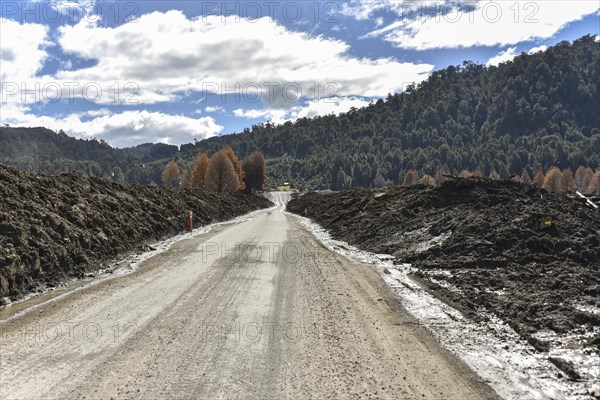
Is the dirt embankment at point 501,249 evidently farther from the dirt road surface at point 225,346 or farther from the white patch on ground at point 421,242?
the dirt road surface at point 225,346

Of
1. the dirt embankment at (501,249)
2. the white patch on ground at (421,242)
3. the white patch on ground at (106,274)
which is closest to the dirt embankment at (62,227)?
the white patch on ground at (106,274)

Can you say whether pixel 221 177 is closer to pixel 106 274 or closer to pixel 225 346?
pixel 106 274

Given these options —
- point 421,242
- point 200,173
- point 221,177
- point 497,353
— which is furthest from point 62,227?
point 200,173

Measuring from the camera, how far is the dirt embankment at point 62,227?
28.6 ft

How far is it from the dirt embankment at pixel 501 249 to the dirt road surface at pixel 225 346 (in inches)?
75.1

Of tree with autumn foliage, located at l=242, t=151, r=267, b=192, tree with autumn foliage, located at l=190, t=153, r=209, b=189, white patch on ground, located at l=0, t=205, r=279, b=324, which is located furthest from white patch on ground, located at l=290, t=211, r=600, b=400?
tree with autumn foliage, located at l=242, t=151, r=267, b=192

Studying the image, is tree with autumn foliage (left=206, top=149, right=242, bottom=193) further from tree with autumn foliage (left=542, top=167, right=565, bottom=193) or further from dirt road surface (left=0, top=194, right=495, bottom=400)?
tree with autumn foliage (left=542, top=167, right=565, bottom=193)

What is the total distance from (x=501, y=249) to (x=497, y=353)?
20.3 feet

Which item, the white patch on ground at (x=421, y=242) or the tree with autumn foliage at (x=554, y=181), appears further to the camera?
the tree with autumn foliage at (x=554, y=181)

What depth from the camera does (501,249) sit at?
11.1m

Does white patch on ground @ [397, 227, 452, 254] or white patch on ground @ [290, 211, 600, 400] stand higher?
white patch on ground @ [397, 227, 452, 254]

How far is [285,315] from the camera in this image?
23.4 ft

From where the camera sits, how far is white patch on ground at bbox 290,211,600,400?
465cm

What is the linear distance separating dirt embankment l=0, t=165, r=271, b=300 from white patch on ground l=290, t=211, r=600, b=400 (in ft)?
25.1
